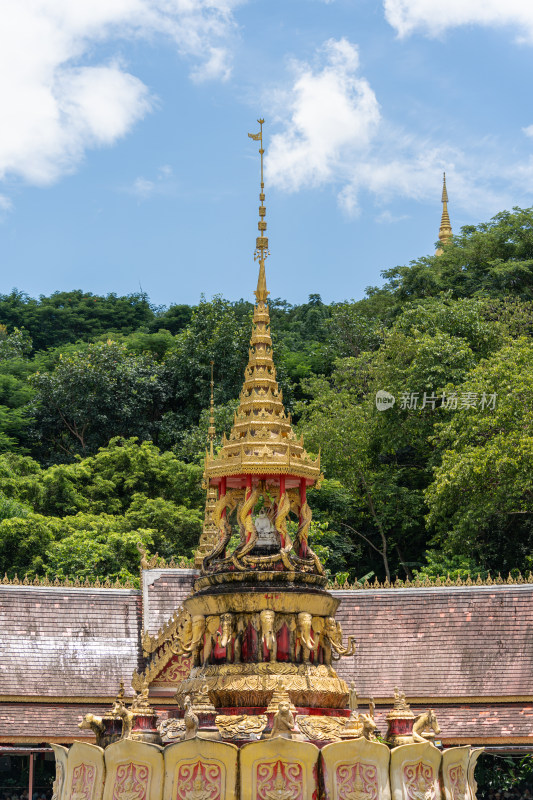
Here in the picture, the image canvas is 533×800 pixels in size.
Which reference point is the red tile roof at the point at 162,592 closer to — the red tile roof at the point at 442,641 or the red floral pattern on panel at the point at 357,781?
the red tile roof at the point at 442,641

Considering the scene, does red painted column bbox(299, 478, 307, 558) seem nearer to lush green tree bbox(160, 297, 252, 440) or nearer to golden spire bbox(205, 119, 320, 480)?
golden spire bbox(205, 119, 320, 480)

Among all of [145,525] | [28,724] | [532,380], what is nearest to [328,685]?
[28,724]

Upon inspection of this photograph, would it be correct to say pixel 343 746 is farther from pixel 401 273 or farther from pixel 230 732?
pixel 401 273

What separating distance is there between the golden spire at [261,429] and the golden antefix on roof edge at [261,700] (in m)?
0.02

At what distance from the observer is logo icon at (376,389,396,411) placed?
1593 inches

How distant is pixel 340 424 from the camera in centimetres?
4106

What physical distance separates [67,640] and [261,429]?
9.24 meters

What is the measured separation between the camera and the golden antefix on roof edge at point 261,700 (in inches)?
482

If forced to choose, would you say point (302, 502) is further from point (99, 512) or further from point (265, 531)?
point (99, 512)

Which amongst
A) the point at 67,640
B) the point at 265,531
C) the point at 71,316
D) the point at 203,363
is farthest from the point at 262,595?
the point at 71,316

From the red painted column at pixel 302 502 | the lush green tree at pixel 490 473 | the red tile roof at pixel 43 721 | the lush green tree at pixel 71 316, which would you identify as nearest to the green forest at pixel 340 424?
the lush green tree at pixel 490 473

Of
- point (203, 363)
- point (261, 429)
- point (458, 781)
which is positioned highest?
point (203, 363)

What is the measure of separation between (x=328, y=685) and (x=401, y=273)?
38773 mm

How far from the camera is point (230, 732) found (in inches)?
533
